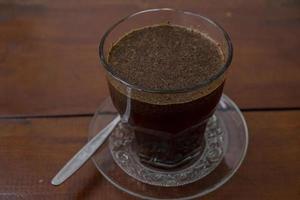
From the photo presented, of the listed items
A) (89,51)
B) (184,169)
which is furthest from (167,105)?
(89,51)

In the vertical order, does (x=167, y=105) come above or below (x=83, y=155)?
above

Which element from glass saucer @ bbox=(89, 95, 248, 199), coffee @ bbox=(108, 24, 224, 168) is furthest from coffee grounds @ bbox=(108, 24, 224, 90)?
glass saucer @ bbox=(89, 95, 248, 199)

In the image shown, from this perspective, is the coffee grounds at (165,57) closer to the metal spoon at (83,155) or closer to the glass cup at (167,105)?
the glass cup at (167,105)

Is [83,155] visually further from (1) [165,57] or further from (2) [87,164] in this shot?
(1) [165,57]

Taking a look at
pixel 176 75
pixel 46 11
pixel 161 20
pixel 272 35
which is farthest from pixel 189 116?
pixel 46 11

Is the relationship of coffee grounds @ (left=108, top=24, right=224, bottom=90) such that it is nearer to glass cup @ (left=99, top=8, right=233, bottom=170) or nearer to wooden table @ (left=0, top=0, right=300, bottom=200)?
glass cup @ (left=99, top=8, right=233, bottom=170)

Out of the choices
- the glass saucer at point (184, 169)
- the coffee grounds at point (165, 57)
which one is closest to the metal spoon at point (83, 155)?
the glass saucer at point (184, 169)

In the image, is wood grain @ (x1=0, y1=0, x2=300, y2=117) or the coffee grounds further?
wood grain @ (x1=0, y1=0, x2=300, y2=117)
